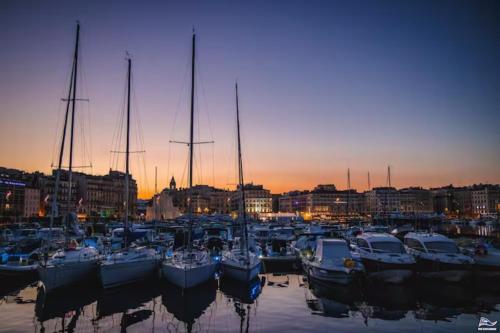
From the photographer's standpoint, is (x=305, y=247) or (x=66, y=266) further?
(x=305, y=247)

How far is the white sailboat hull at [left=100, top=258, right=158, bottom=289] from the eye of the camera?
81.2 ft

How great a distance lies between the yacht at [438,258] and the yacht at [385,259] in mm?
1429

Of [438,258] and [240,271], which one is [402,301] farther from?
[240,271]

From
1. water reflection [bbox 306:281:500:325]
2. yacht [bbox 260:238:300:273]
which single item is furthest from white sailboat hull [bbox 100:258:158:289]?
water reflection [bbox 306:281:500:325]

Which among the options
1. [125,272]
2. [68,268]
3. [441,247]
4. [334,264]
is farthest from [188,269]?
[441,247]

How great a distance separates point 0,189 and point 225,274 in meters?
121

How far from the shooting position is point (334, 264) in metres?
26.3

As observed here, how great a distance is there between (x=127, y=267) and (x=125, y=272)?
1.06 feet

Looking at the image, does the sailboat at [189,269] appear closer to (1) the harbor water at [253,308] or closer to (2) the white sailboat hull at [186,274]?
(2) the white sailboat hull at [186,274]

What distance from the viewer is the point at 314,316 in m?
19.7

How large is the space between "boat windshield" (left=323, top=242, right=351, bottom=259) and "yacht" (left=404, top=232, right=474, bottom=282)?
5296 millimetres

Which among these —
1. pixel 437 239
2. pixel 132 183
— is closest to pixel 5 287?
pixel 437 239

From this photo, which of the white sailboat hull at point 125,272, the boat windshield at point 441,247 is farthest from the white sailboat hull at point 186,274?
the boat windshield at point 441,247

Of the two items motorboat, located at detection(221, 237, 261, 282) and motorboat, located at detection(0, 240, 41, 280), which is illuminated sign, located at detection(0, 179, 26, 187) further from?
motorboat, located at detection(221, 237, 261, 282)
